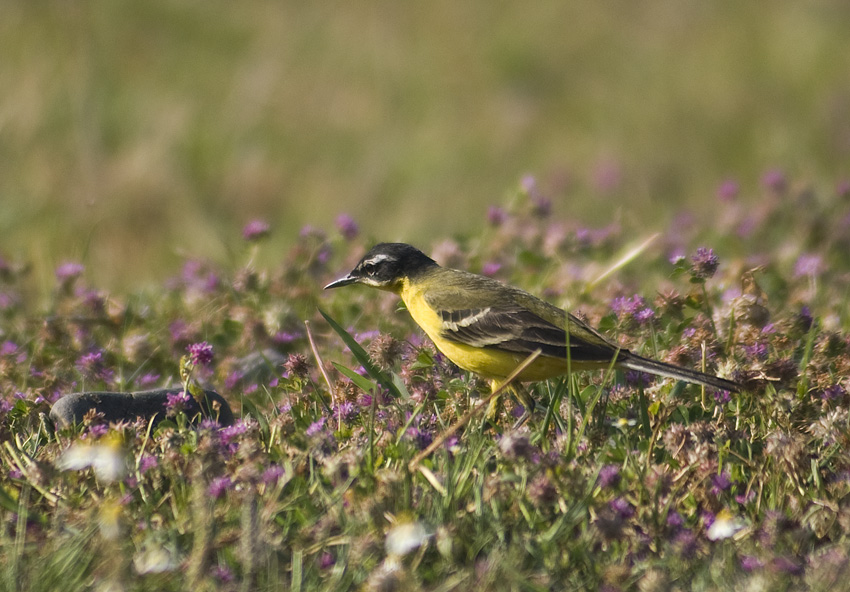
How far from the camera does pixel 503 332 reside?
4.38m

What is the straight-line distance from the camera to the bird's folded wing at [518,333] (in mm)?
4141

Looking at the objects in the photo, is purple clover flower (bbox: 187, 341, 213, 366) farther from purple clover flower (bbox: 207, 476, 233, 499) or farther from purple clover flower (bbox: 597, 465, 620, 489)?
purple clover flower (bbox: 597, 465, 620, 489)

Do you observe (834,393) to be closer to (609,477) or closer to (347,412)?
(609,477)

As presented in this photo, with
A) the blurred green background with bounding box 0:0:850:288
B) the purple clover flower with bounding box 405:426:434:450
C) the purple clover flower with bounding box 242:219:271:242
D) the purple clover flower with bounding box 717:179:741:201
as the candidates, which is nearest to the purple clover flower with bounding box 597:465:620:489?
the purple clover flower with bounding box 405:426:434:450

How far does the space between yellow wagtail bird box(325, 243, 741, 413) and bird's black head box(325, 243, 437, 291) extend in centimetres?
1

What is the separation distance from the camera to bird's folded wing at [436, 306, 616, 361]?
4141 mm

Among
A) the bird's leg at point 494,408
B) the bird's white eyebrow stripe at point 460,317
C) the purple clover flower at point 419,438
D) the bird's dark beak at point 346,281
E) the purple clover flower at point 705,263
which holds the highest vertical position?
the purple clover flower at point 705,263

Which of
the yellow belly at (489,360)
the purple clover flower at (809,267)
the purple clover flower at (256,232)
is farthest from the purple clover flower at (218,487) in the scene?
the purple clover flower at (809,267)

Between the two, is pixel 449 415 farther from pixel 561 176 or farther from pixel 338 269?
pixel 561 176

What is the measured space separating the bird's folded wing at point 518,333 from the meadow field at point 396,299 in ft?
0.47

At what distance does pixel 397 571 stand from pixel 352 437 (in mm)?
1146

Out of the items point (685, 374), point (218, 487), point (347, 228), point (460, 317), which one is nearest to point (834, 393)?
point (685, 374)

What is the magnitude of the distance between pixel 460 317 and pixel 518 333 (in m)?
0.27

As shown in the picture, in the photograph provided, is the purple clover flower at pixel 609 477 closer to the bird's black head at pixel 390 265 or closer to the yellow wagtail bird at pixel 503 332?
the yellow wagtail bird at pixel 503 332
